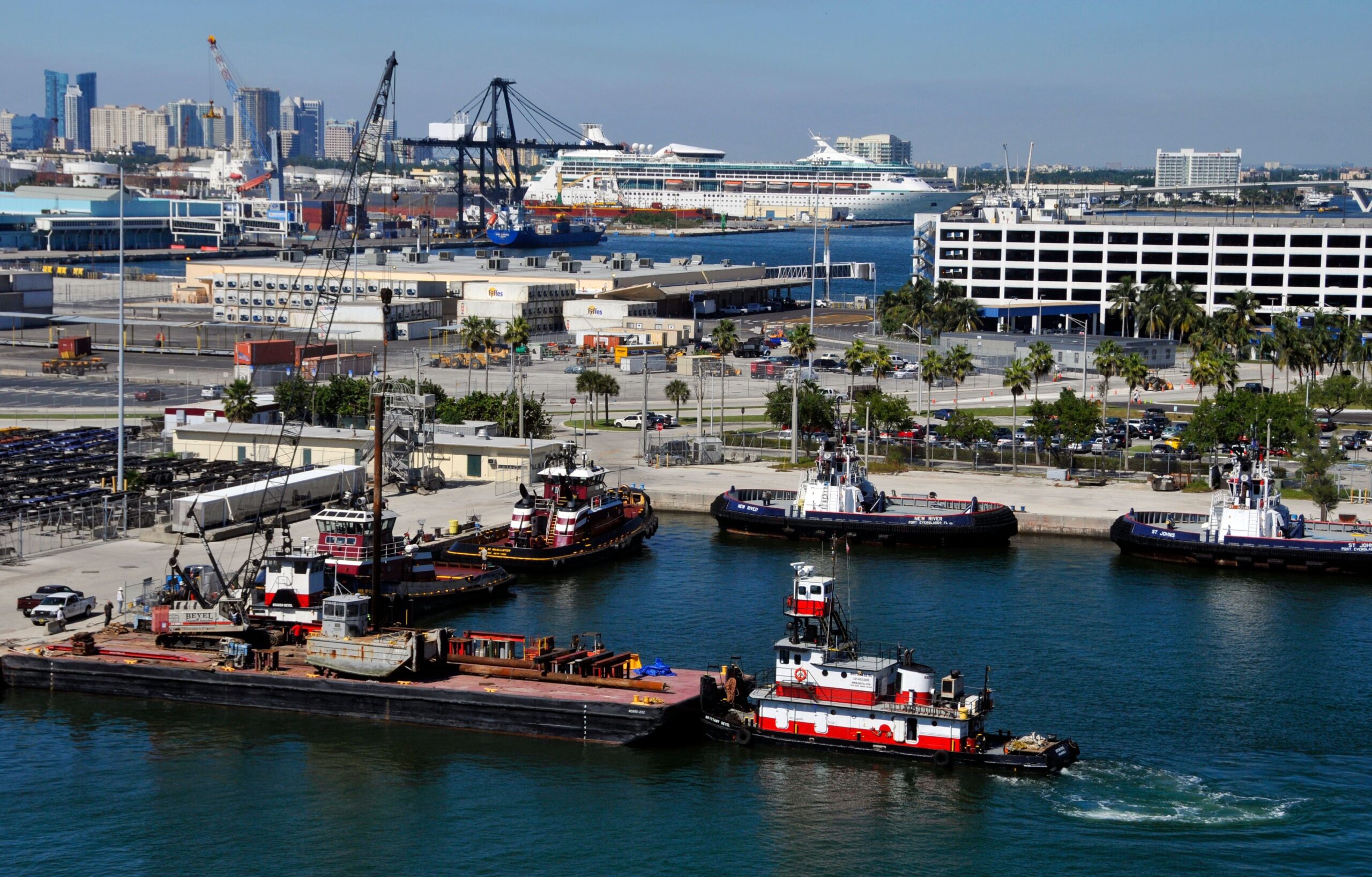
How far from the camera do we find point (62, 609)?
166 ft

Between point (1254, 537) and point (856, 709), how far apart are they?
29.1 metres

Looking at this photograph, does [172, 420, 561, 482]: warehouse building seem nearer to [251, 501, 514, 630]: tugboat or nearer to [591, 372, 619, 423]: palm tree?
[591, 372, 619, 423]: palm tree

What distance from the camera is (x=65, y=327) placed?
14575 cm

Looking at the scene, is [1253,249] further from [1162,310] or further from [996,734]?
[996,734]

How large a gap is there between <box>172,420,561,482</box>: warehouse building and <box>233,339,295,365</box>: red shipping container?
25573 millimetres

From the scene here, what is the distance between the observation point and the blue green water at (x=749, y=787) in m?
36.9

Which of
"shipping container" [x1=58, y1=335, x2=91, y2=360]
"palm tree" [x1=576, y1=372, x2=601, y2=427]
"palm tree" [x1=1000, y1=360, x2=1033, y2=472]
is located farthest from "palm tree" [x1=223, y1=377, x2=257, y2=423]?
"palm tree" [x1=1000, y1=360, x2=1033, y2=472]

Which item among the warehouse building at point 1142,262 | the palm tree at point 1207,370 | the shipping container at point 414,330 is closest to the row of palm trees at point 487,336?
the shipping container at point 414,330

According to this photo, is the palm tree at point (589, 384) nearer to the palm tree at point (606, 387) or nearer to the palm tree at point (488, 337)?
the palm tree at point (606, 387)

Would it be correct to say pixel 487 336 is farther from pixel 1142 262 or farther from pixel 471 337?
A: pixel 1142 262

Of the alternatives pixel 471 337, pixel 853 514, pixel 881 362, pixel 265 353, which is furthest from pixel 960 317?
pixel 853 514

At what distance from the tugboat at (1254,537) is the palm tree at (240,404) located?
147 ft

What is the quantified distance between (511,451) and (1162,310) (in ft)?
232

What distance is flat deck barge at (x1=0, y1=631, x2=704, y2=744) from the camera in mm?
43062
